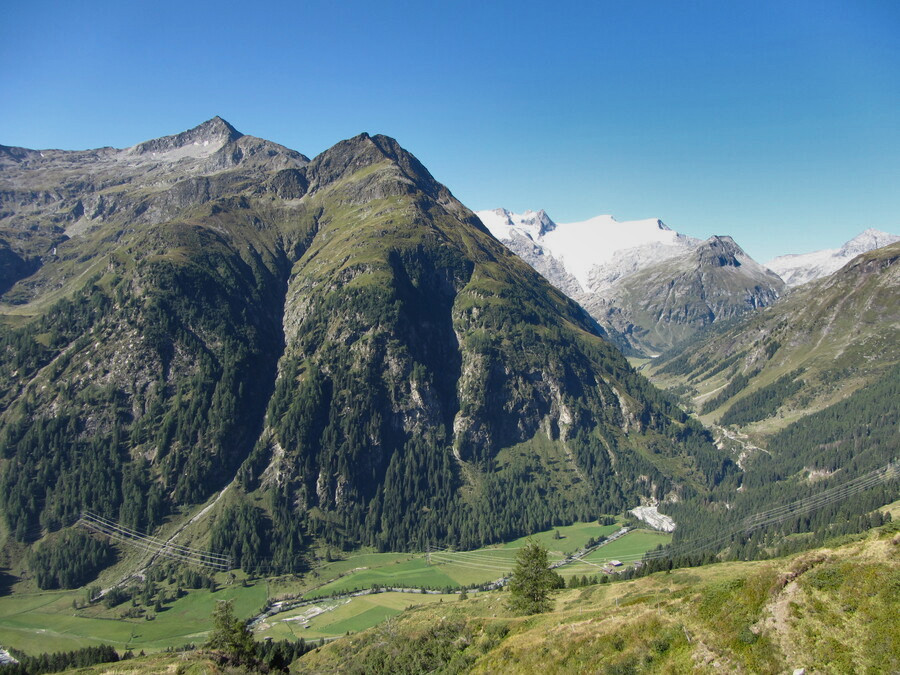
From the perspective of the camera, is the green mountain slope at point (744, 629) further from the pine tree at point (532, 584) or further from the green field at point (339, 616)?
the green field at point (339, 616)

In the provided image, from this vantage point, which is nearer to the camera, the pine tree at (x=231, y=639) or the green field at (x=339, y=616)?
the pine tree at (x=231, y=639)

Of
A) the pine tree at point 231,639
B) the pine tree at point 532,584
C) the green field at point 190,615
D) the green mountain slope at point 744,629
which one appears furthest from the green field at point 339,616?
the green mountain slope at point 744,629

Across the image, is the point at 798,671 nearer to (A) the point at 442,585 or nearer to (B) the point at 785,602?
(B) the point at 785,602

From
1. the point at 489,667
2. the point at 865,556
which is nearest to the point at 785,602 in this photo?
the point at 865,556

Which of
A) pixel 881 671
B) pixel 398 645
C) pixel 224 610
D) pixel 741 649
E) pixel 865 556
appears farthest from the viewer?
pixel 224 610

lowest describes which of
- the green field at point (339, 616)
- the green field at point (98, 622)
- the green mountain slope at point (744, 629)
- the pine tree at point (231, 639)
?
the green field at point (339, 616)

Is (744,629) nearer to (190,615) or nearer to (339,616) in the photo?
(339,616)

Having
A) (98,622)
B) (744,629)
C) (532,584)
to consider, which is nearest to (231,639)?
(532,584)

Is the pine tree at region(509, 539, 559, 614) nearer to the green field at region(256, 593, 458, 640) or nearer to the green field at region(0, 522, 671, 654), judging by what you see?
the green field at region(256, 593, 458, 640)
